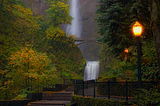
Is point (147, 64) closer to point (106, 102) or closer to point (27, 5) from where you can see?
point (106, 102)

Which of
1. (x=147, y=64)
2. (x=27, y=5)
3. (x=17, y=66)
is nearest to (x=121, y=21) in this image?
(x=147, y=64)

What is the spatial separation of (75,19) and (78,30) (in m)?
4.00

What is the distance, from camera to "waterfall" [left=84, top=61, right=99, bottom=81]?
38250 mm

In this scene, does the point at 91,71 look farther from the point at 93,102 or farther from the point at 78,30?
the point at 93,102

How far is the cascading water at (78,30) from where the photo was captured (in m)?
38.6

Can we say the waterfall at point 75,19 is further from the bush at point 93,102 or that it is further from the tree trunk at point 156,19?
the tree trunk at point 156,19

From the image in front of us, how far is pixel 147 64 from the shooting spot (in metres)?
13.5

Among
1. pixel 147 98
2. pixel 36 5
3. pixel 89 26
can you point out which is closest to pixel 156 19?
pixel 147 98

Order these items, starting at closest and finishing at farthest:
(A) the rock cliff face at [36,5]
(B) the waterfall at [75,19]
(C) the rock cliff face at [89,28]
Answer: (A) the rock cliff face at [36,5]
(B) the waterfall at [75,19]
(C) the rock cliff face at [89,28]

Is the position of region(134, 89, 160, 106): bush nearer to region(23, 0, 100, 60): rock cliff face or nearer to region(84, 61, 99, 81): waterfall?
region(84, 61, 99, 81): waterfall

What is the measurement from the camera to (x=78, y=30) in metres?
58.8

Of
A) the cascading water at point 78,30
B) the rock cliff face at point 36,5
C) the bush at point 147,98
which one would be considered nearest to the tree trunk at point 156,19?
the bush at point 147,98

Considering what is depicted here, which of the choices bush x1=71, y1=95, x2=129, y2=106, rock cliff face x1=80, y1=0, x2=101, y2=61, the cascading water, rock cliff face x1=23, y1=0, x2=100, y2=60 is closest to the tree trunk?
bush x1=71, y1=95, x2=129, y2=106

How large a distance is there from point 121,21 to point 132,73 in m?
4.67
